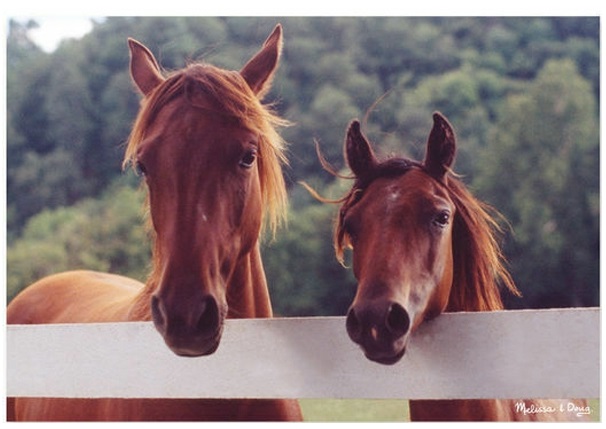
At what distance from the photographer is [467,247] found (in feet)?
7.13

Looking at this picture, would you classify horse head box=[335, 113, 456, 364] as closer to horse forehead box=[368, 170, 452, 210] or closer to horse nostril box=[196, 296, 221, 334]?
horse forehead box=[368, 170, 452, 210]

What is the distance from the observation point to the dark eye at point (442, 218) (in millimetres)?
1987

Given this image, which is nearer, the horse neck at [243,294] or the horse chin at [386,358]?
the horse chin at [386,358]

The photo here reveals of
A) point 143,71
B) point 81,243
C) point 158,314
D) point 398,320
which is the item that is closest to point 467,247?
point 398,320

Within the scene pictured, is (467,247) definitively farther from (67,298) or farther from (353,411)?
(67,298)

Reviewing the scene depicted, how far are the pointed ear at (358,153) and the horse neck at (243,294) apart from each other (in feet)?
1.22

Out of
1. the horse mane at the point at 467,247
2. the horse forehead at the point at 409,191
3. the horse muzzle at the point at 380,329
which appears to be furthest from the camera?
the horse mane at the point at 467,247

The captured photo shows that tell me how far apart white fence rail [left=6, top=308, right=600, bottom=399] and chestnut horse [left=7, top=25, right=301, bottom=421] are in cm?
11

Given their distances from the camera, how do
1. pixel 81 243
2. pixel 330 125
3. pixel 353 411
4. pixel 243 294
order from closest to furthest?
1. pixel 243 294
2. pixel 353 411
3. pixel 330 125
4. pixel 81 243

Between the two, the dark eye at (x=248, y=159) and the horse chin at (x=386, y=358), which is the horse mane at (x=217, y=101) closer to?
the dark eye at (x=248, y=159)

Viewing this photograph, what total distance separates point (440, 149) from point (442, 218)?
194mm

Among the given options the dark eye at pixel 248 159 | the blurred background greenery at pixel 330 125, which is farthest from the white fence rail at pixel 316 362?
the blurred background greenery at pixel 330 125

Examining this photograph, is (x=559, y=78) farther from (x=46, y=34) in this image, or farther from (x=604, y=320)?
(x=604, y=320)

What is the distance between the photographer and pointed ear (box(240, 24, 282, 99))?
228cm
